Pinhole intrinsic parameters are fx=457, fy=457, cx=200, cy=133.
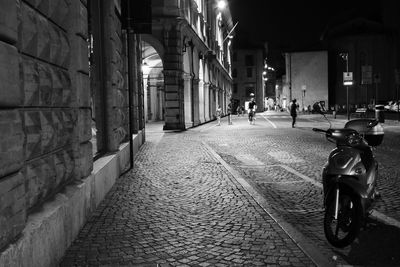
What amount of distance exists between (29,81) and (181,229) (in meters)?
2.58

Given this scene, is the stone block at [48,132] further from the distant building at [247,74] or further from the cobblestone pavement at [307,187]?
the distant building at [247,74]

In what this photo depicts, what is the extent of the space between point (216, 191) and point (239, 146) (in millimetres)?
8331

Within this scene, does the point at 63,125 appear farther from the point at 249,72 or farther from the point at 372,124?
the point at 249,72

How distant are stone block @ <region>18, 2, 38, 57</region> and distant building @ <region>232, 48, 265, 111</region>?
81731mm

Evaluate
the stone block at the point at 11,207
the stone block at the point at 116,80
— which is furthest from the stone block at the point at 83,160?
the stone block at the point at 116,80

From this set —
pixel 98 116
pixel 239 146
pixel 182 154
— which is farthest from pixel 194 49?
pixel 98 116

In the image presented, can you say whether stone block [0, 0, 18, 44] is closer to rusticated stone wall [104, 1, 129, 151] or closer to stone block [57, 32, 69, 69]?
stone block [57, 32, 69, 69]

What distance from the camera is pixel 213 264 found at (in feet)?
14.3

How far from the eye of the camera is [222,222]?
5.88 meters

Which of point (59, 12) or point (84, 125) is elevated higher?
point (59, 12)

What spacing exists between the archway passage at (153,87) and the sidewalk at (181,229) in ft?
81.3

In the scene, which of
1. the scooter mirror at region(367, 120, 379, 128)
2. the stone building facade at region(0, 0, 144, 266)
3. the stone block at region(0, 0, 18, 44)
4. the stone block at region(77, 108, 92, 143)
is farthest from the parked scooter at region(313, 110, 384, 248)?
the stone block at region(0, 0, 18, 44)

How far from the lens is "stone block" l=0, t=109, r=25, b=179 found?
312 cm

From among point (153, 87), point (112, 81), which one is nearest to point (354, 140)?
point (112, 81)
